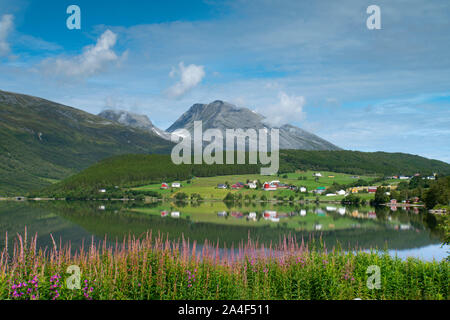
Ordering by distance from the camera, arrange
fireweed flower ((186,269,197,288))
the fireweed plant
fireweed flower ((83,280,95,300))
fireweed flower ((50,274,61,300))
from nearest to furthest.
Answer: fireweed flower ((50,274,61,300))
fireweed flower ((83,280,95,300))
the fireweed plant
fireweed flower ((186,269,197,288))

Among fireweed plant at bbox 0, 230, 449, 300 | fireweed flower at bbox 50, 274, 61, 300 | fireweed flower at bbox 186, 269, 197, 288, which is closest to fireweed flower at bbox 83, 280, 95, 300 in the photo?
fireweed plant at bbox 0, 230, 449, 300

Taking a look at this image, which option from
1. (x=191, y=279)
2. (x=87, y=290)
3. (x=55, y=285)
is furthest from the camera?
(x=191, y=279)

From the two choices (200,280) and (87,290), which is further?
(200,280)

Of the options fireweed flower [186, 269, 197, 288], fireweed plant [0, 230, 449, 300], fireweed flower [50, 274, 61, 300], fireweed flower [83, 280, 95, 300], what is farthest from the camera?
fireweed flower [186, 269, 197, 288]

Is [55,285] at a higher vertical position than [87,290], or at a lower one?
higher

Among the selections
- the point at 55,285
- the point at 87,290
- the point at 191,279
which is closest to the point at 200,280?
the point at 191,279

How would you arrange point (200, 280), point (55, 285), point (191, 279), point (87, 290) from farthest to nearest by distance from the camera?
point (191, 279)
point (200, 280)
point (87, 290)
point (55, 285)

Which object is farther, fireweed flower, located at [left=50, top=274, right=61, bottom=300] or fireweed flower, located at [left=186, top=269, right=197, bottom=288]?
fireweed flower, located at [left=186, top=269, right=197, bottom=288]

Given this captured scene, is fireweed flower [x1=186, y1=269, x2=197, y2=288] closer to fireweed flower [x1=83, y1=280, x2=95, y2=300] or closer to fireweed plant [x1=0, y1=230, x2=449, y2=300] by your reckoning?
fireweed plant [x1=0, y1=230, x2=449, y2=300]

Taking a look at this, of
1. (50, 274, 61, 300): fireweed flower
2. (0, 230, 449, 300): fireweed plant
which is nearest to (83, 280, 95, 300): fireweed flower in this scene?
(0, 230, 449, 300): fireweed plant

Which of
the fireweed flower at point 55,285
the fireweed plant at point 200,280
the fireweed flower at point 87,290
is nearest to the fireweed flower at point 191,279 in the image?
the fireweed plant at point 200,280

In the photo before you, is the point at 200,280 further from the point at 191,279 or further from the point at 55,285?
the point at 55,285
